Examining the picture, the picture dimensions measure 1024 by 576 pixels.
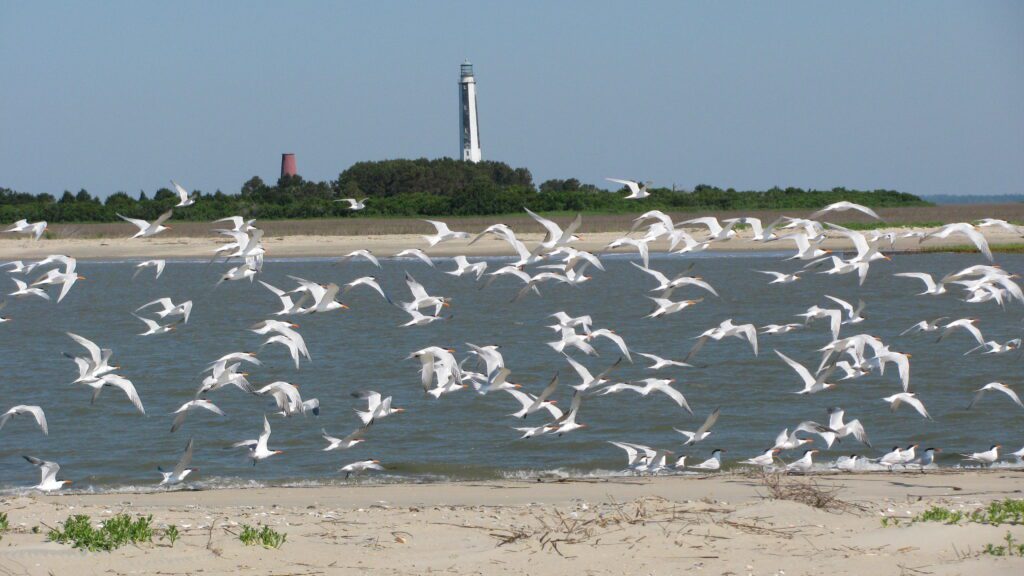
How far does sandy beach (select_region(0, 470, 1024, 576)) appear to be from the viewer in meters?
8.98

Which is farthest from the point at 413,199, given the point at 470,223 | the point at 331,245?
the point at 331,245

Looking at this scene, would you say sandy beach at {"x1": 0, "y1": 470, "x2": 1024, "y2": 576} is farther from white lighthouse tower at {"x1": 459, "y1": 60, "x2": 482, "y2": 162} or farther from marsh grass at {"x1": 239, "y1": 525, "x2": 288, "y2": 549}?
white lighthouse tower at {"x1": 459, "y1": 60, "x2": 482, "y2": 162}

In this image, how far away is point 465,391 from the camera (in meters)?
21.3

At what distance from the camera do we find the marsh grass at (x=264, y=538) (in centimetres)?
941

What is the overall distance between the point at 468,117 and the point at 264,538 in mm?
86350

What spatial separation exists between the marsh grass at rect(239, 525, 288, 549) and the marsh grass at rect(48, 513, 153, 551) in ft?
2.07

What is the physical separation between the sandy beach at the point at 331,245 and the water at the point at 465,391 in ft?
22.0

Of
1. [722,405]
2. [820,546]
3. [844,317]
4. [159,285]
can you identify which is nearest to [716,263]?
[844,317]

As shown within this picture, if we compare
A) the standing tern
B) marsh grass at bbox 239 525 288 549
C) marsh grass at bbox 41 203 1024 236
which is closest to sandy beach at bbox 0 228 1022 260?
marsh grass at bbox 41 203 1024 236

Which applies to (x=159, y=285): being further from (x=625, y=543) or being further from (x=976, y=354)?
(x=625, y=543)

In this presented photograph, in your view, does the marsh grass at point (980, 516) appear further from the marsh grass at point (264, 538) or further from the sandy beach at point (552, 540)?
the marsh grass at point (264, 538)

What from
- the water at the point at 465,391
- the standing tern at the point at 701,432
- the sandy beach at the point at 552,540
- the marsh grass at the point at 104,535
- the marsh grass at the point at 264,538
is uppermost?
A: the marsh grass at the point at 104,535

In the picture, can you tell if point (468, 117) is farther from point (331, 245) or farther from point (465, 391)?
point (465, 391)

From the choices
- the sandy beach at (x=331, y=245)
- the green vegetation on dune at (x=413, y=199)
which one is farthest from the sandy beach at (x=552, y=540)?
the green vegetation on dune at (x=413, y=199)
